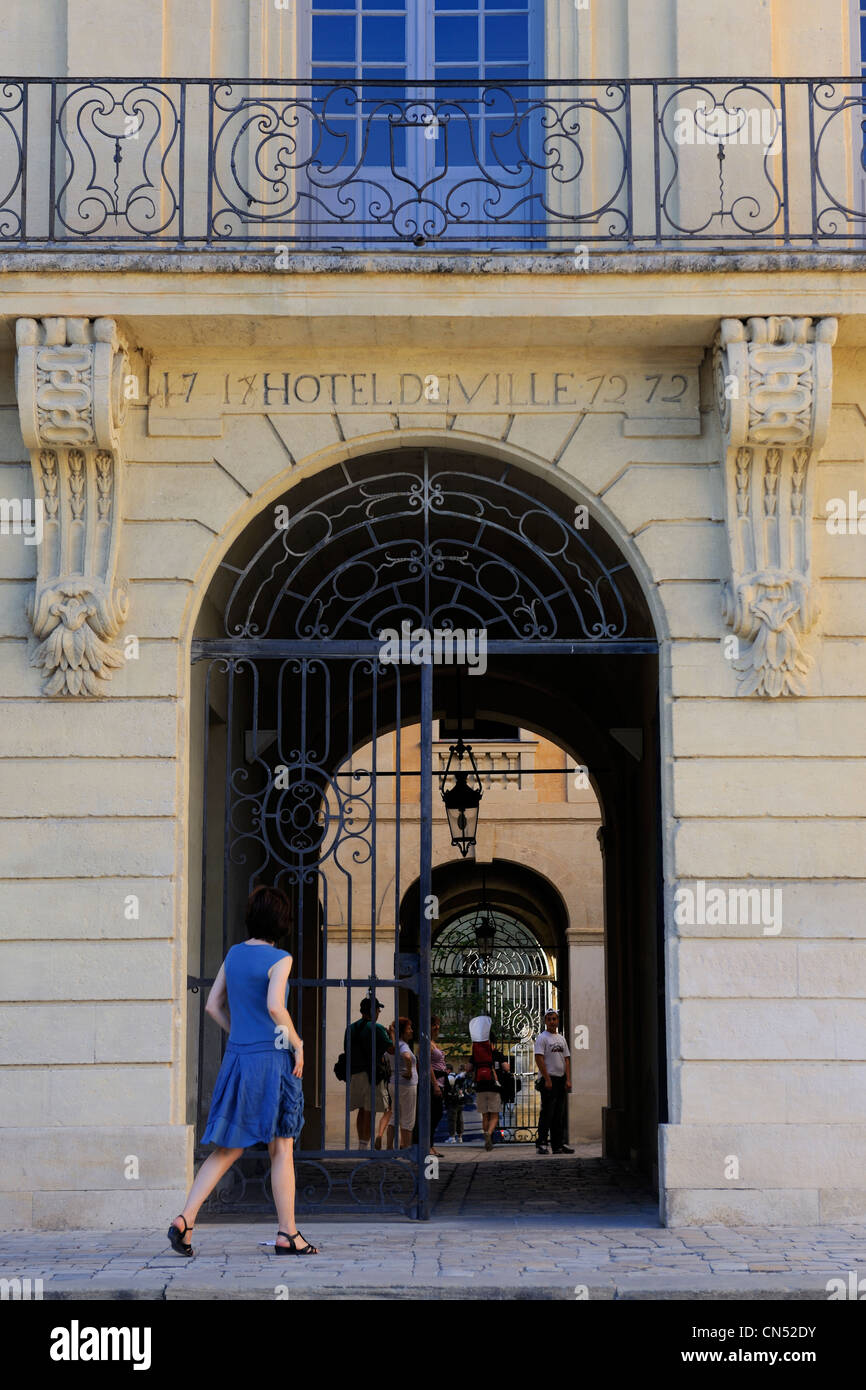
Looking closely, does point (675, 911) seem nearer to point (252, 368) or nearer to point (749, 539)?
point (749, 539)

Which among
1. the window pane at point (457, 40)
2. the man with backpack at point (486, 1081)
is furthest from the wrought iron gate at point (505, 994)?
the window pane at point (457, 40)

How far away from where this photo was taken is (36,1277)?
22.5 feet

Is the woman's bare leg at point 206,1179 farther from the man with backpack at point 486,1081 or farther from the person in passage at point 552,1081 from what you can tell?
the man with backpack at point 486,1081

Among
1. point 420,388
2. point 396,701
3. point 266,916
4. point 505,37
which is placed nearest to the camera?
point 266,916

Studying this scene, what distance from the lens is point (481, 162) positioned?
9.76 metres

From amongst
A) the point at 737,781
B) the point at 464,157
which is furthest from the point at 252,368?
the point at 737,781

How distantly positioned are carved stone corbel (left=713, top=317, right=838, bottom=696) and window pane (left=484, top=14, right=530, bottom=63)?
256 centimetres

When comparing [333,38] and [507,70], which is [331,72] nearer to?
[333,38]

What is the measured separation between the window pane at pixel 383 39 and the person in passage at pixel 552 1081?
10.0 metres

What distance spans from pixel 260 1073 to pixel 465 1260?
117 cm

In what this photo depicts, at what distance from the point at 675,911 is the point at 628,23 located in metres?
5.06

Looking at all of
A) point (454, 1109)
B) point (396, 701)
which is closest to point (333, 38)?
point (396, 701)

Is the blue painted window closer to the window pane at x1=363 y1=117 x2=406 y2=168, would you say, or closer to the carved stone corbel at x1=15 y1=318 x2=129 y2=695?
the window pane at x1=363 y1=117 x2=406 y2=168

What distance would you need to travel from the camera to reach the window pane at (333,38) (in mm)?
10508
